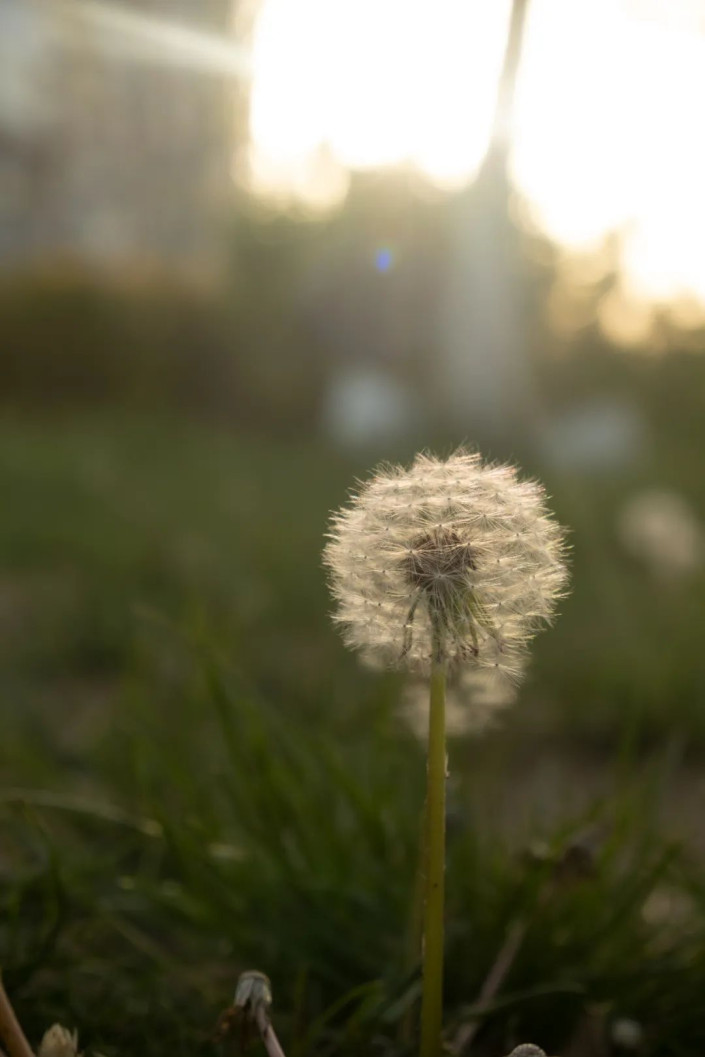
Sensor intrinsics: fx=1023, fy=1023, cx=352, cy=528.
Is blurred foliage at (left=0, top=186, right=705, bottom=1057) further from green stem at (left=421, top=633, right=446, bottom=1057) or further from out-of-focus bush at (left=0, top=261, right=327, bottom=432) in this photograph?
out-of-focus bush at (left=0, top=261, right=327, bottom=432)

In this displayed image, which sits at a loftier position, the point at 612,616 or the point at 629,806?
the point at 612,616

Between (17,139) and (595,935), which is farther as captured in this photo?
(17,139)

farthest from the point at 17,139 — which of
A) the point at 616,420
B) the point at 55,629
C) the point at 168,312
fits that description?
the point at 55,629

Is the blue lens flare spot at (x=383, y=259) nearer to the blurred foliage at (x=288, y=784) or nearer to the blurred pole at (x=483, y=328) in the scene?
the blurred pole at (x=483, y=328)

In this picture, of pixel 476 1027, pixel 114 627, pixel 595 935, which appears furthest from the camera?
pixel 114 627

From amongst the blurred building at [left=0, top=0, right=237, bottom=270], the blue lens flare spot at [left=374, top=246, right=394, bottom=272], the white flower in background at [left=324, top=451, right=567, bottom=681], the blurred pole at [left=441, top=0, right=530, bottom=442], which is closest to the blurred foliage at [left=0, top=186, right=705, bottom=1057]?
the white flower in background at [left=324, top=451, right=567, bottom=681]

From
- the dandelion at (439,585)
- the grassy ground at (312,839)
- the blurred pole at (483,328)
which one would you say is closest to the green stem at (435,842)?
the dandelion at (439,585)

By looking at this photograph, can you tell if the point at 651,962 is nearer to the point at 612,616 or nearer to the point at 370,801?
the point at 370,801

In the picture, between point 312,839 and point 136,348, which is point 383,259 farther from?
point 312,839
